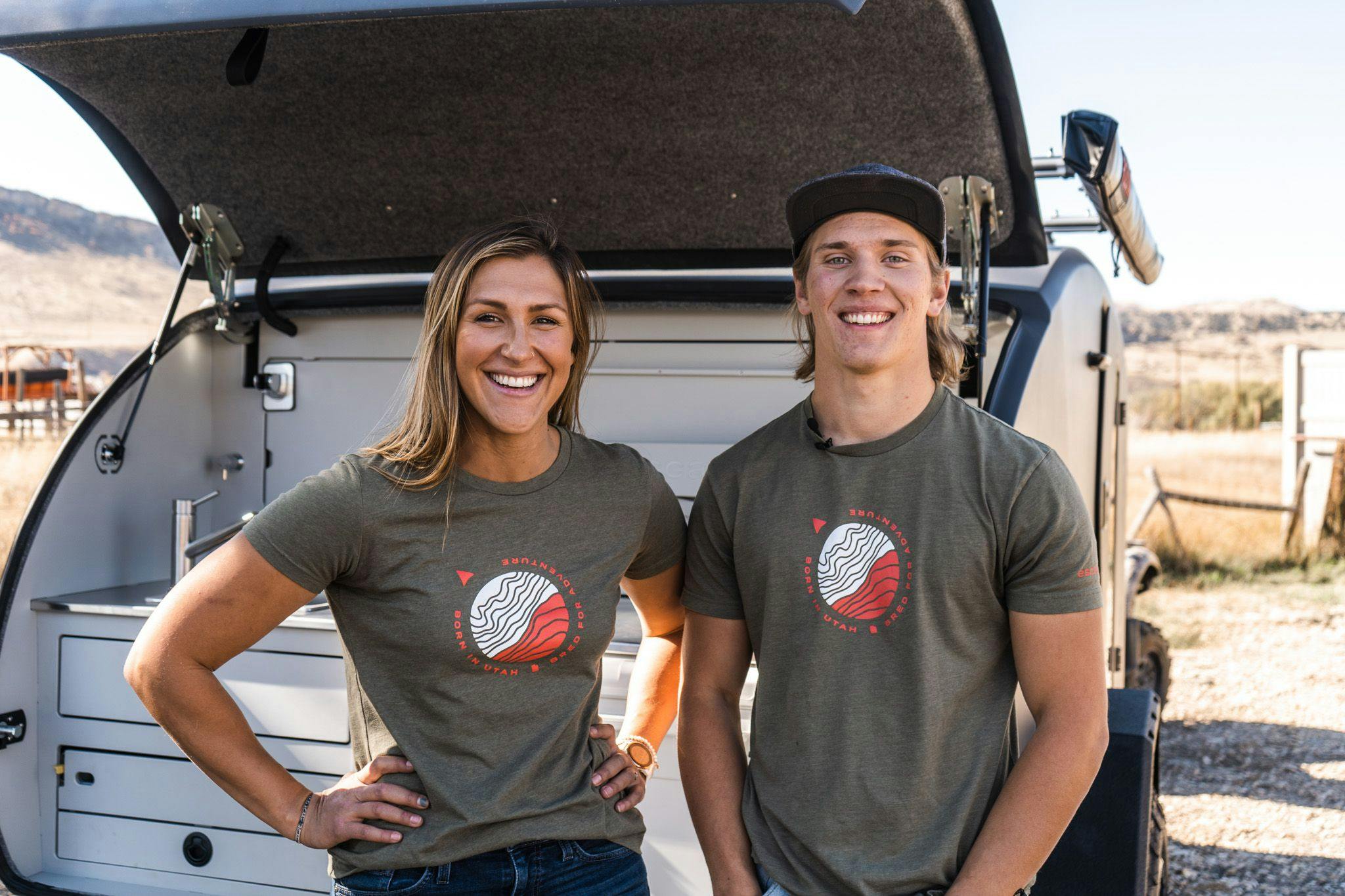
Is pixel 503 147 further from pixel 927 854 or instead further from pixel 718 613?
pixel 927 854

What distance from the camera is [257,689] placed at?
9.36ft

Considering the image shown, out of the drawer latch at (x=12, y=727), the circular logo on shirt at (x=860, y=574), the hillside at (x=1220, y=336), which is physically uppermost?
the hillside at (x=1220, y=336)

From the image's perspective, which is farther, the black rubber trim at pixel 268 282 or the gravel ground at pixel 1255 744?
the gravel ground at pixel 1255 744

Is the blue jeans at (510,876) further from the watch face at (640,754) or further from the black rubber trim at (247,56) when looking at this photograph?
the black rubber trim at (247,56)

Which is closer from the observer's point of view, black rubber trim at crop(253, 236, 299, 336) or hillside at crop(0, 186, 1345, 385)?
black rubber trim at crop(253, 236, 299, 336)

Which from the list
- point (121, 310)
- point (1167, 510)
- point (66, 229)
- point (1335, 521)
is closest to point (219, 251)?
point (1167, 510)

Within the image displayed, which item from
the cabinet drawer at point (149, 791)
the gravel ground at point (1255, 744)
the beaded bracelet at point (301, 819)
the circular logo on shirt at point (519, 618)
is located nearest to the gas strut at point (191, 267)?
the cabinet drawer at point (149, 791)

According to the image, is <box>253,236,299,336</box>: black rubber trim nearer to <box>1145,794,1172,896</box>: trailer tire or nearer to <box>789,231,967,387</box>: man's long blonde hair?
<box>789,231,967,387</box>: man's long blonde hair

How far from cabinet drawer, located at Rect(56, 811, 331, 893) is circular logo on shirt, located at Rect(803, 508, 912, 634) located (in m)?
1.71

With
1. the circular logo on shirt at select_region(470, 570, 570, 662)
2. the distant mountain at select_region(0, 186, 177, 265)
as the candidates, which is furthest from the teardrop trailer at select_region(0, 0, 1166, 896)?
the distant mountain at select_region(0, 186, 177, 265)

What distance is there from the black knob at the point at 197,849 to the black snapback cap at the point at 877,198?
220 centimetres

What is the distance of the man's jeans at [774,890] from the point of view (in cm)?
161

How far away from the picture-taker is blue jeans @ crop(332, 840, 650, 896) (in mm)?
1699

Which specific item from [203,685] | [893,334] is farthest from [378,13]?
[203,685]
